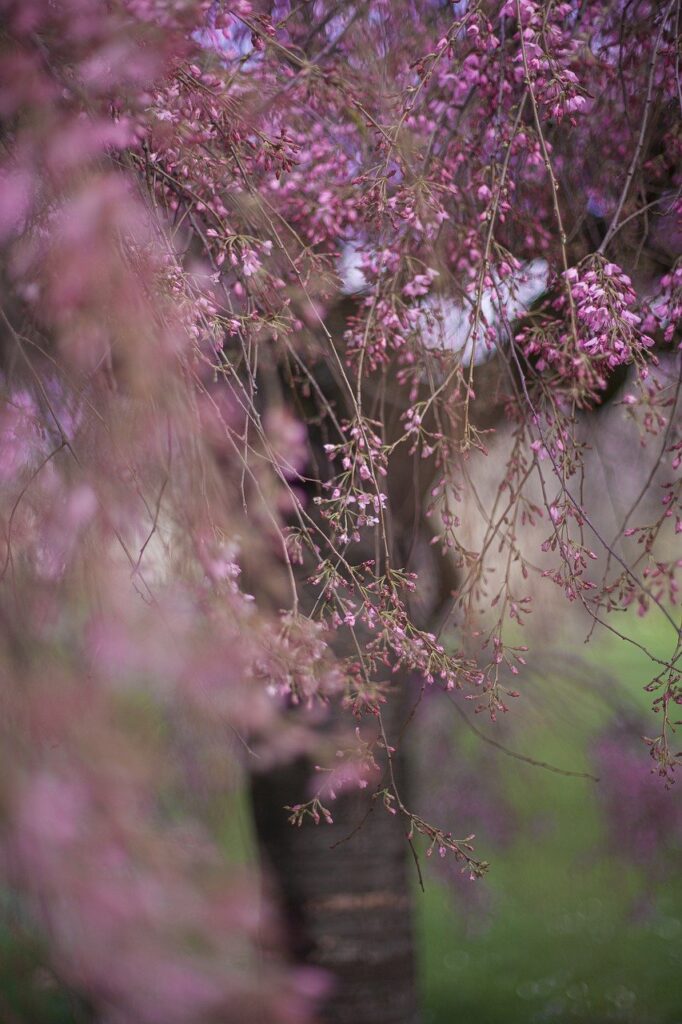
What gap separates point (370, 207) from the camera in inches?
97.6

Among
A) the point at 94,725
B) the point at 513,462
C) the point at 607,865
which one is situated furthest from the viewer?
the point at 607,865

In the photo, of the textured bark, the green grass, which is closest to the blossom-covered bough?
the textured bark

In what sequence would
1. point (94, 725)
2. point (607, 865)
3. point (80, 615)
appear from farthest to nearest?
point (607, 865)
point (80, 615)
point (94, 725)

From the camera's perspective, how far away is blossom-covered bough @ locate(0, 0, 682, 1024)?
1.29m

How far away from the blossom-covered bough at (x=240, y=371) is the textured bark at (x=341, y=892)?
15cm

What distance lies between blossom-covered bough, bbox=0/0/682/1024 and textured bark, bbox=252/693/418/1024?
151 millimetres

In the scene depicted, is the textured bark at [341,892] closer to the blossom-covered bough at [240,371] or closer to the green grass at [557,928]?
the blossom-covered bough at [240,371]

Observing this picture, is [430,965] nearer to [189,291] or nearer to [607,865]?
[607,865]

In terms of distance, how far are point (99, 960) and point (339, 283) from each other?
1787mm

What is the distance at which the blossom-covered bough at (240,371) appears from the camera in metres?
1.29

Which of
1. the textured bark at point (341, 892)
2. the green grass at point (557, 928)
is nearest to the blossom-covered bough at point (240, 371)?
the textured bark at point (341, 892)

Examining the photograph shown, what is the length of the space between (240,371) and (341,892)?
1.86 m

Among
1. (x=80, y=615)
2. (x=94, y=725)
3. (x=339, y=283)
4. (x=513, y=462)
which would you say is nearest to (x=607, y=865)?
(x=513, y=462)

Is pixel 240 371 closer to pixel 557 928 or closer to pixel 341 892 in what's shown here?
pixel 341 892
